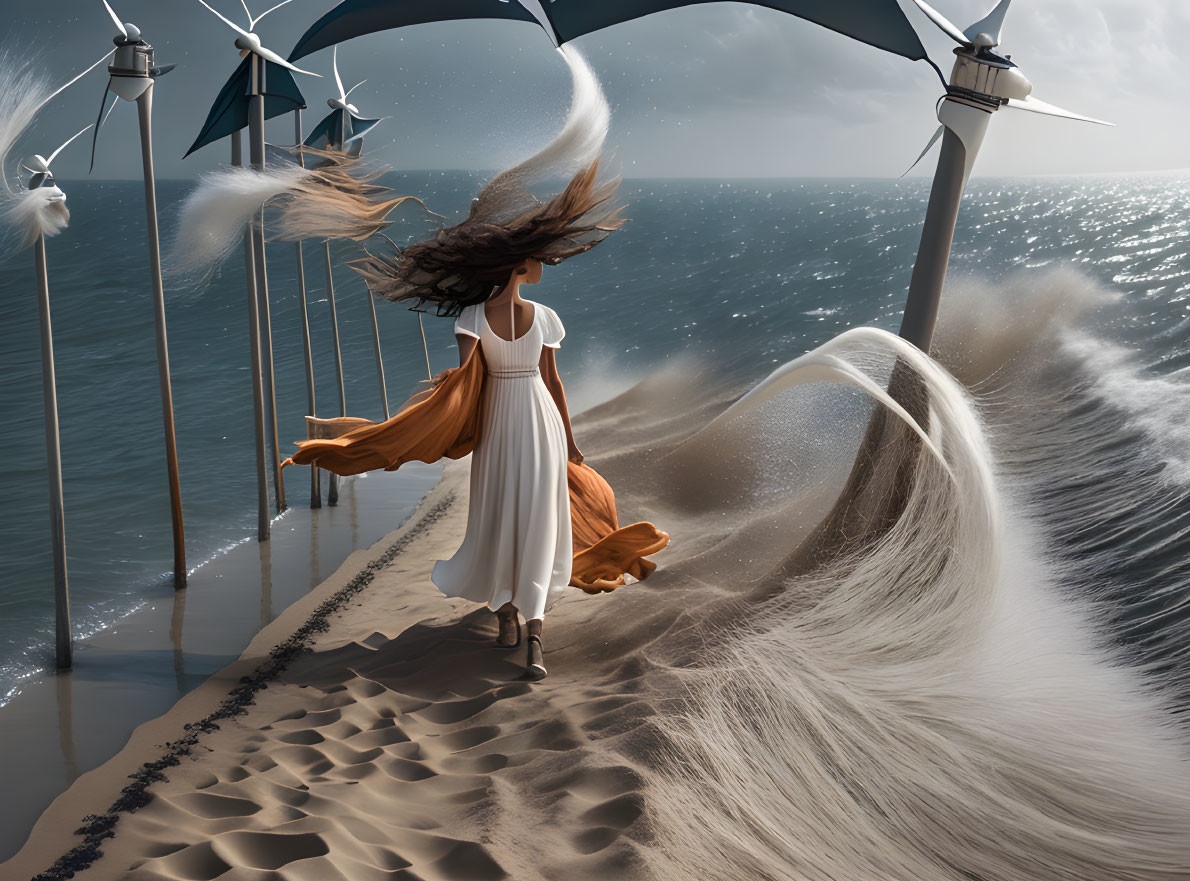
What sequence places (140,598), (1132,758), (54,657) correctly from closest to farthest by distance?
(1132,758), (54,657), (140,598)

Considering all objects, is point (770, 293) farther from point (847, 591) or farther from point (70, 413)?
point (847, 591)

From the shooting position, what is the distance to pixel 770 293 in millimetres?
23672

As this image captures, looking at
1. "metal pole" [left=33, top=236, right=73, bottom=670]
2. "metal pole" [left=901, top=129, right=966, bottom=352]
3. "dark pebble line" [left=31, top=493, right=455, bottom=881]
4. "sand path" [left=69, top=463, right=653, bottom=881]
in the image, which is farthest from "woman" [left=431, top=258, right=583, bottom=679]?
"metal pole" [left=33, top=236, right=73, bottom=670]

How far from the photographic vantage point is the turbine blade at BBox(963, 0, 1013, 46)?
3.43m

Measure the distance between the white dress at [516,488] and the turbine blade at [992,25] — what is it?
1980mm

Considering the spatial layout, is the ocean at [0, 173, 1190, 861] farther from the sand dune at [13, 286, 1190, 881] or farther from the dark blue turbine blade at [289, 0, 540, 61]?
the dark blue turbine blade at [289, 0, 540, 61]

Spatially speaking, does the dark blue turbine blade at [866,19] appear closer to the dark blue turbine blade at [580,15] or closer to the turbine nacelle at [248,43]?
the dark blue turbine blade at [580,15]

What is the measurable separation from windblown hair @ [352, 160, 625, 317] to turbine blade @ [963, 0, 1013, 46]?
150 cm

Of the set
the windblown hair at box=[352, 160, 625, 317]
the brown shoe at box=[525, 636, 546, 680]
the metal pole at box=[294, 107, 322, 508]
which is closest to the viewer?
the brown shoe at box=[525, 636, 546, 680]

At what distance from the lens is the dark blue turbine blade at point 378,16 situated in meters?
5.07

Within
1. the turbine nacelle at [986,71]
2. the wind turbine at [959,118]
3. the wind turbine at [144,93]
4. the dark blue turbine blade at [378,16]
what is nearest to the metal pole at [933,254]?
the wind turbine at [959,118]

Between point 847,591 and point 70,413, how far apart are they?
1369 centimetres

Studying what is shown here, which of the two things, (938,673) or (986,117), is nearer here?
(938,673)

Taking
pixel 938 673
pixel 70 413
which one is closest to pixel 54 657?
pixel 938 673
